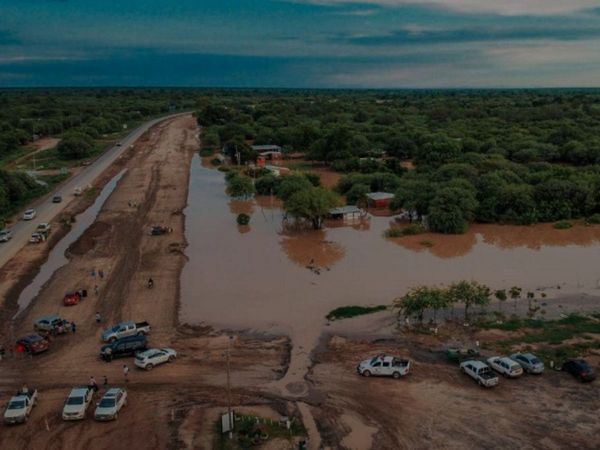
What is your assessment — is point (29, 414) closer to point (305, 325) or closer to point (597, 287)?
point (305, 325)

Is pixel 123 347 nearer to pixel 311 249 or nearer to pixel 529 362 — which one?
pixel 529 362

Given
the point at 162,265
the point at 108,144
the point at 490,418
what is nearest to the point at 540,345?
the point at 490,418

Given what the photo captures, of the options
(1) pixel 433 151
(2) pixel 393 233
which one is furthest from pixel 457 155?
(2) pixel 393 233

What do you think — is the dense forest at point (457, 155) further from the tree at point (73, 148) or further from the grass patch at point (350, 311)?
the tree at point (73, 148)

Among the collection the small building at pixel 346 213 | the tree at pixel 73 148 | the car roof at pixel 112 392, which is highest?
the car roof at pixel 112 392

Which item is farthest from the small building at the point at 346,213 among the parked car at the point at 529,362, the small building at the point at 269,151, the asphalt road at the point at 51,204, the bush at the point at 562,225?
the small building at the point at 269,151

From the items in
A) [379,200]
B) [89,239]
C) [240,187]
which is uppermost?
[379,200]

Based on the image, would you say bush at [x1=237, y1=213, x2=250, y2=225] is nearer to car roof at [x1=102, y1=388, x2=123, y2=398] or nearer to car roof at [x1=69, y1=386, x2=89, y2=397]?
car roof at [x1=69, y1=386, x2=89, y2=397]
